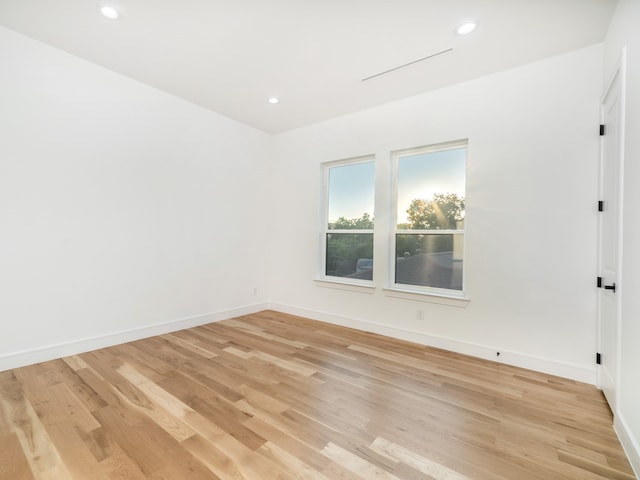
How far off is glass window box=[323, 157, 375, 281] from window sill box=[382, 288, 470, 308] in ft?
1.59

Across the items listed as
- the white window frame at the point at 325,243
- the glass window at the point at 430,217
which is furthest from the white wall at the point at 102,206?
the glass window at the point at 430,217

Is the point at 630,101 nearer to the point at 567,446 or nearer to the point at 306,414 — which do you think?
the point at 567,446

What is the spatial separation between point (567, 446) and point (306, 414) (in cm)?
161

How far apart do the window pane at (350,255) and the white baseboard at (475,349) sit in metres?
0.64

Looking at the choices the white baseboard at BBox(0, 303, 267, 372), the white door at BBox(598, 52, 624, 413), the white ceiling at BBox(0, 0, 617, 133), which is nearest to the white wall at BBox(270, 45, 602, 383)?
the white door at BBox(598, 52, 624, 413)

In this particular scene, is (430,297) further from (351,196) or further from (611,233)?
(351,196)

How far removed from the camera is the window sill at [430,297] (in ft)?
10.8

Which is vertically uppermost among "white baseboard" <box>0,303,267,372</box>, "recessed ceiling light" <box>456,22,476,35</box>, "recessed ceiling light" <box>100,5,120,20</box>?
"recessed ceiling light" <box>100,5,120,20</box>

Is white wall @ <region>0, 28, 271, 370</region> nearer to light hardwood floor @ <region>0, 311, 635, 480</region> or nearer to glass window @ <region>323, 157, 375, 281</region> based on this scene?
light hardwood floor @ <region>0, 311, 635, 480</region>

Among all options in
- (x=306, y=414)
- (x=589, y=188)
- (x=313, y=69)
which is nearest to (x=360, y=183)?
(x=313, y=69)

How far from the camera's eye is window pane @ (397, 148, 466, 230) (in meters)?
3.45

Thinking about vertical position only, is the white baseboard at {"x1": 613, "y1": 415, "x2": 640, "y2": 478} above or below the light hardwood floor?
above

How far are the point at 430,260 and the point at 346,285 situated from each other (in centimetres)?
119

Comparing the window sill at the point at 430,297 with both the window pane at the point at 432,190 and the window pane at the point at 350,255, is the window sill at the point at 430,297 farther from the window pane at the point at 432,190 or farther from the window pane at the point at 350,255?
the window pane at the point at 432,190
